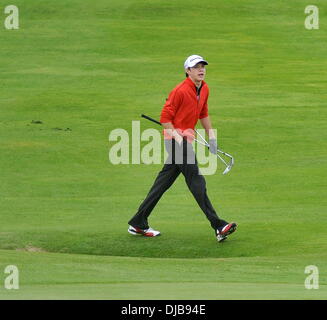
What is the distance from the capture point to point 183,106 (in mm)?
16438

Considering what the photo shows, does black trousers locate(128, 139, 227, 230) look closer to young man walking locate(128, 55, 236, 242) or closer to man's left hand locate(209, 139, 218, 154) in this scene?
young man walking locate(128, 55, 236, 242)

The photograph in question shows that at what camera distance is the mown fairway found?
14.6 meters

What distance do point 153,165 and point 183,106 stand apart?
8.33 metres

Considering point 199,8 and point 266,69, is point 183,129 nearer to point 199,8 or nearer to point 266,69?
point 266,69

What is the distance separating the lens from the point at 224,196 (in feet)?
69.1

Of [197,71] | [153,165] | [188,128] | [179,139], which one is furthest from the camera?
[153,165]

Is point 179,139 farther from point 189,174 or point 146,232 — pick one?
point 146,232

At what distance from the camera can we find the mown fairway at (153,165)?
14.6m

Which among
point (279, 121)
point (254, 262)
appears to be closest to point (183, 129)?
point (254, 262)

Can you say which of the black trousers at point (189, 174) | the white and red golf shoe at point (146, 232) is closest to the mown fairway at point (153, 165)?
the white and red golf shoe at point (146, 232)

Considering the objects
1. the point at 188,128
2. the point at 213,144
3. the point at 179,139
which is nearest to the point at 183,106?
the point at 188,128

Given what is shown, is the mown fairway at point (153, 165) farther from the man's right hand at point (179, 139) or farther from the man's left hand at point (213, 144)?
the man's right hand at point (179, 139)

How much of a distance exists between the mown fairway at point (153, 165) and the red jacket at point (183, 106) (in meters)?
1.81

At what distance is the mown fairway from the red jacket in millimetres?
1807
